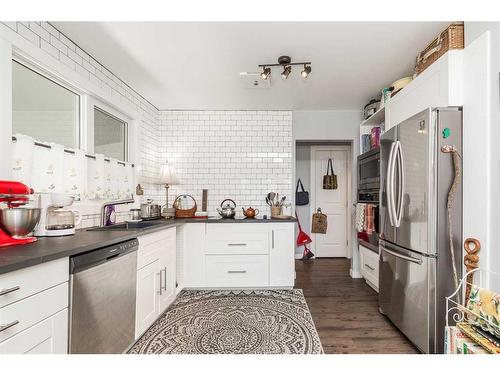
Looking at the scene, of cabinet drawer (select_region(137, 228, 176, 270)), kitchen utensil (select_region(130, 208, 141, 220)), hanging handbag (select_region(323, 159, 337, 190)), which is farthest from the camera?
hanging handbag (select_region(323, 159, 337, 190))

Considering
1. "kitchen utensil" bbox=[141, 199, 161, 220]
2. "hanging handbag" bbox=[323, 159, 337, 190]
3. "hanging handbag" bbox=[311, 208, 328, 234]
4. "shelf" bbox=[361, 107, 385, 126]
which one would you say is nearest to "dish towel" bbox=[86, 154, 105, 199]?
"kitchen utensil" bbox=[141, 199, 161, 220]

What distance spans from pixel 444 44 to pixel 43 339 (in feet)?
9.64

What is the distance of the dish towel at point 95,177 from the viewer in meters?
2.35

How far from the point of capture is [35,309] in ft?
3.68

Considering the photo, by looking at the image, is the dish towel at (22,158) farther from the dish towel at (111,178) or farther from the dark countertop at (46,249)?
the dish towel at (111,178)

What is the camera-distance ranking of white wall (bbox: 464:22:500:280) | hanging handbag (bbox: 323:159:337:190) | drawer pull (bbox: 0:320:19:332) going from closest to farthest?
1. drawer pull (bbox: 0:320:19:332)
2. white wall (bbox: 464:22:500:280)
3. hanging handbag (bbox: 323:159:337:190)

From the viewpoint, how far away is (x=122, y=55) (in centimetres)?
235

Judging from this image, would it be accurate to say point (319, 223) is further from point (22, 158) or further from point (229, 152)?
point (22, 158)

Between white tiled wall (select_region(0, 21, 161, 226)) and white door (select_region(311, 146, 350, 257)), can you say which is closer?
white tiled wall (select_region(0, 21, 161, 226))

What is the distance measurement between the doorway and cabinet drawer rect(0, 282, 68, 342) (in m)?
4.29

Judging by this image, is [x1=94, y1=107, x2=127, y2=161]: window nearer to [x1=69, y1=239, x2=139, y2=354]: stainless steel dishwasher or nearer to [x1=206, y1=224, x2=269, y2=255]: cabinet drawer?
[x1=69, y1=239, x2=139, y2=354]: stainless steel dishwasher

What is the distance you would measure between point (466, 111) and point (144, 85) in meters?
2.96

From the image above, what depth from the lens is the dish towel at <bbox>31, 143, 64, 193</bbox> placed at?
5.90ft

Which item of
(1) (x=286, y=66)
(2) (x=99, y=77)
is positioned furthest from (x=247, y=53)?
(2) (x=99, y=77)
